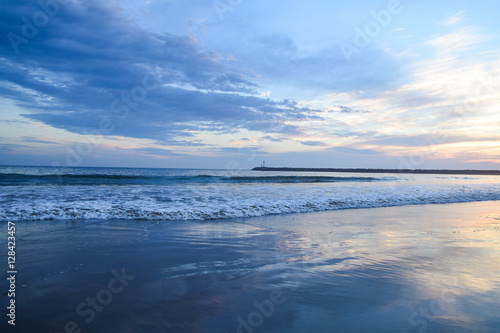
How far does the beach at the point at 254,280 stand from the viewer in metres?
3.08

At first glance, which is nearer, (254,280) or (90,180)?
(254,280)

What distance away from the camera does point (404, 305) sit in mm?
3461

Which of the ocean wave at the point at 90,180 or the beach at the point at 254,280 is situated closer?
the beach at the point at 254,280

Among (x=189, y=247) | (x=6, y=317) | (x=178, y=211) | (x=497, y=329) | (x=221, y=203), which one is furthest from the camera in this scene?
(x=221, y=203)

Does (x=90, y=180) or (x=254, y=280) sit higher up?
(x=90, y=180)

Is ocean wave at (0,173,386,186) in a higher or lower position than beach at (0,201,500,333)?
higher

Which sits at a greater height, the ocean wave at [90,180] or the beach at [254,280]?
the ocean wave at [90,180]

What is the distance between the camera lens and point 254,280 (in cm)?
426

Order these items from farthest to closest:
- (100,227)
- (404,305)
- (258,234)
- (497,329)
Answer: (100,227) → (258,234) → (404,305) → (497,329)

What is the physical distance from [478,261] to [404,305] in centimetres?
289

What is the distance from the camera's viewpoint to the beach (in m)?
3.08

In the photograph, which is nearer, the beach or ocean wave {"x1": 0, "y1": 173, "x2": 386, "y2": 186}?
the beach

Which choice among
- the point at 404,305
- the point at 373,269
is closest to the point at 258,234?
the point at 373,269

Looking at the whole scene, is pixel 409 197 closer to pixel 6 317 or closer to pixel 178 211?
pixel 178 211
